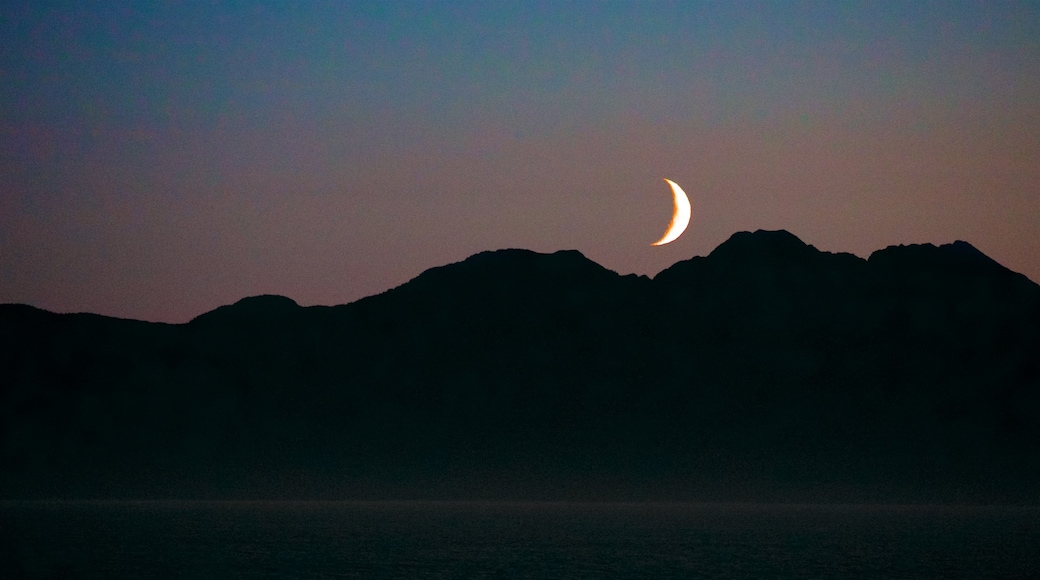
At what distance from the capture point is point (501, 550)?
105 m

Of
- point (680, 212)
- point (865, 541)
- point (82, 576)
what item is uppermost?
point (680, 212)

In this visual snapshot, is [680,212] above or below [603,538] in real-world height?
above

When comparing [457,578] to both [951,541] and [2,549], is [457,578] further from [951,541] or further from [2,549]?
[951,541]

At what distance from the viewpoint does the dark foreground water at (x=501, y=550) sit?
83.3m

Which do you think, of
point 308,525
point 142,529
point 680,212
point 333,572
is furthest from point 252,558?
point 680,212

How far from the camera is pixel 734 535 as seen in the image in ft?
444

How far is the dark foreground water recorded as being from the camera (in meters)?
83.3

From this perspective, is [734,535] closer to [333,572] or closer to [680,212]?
[680,212]

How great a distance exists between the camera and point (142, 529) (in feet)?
458

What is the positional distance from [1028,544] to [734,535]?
101 feet

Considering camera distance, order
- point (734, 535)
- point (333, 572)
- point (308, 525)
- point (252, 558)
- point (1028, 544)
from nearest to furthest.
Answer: point (333, 572) < point (252, 558) < point (1028, 544) < point (734, 535) < point (308, 525)

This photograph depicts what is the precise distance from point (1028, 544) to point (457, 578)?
2650 inches

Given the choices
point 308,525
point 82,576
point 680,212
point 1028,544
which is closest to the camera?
point 82,576

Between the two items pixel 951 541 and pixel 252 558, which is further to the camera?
pixel 951 541
